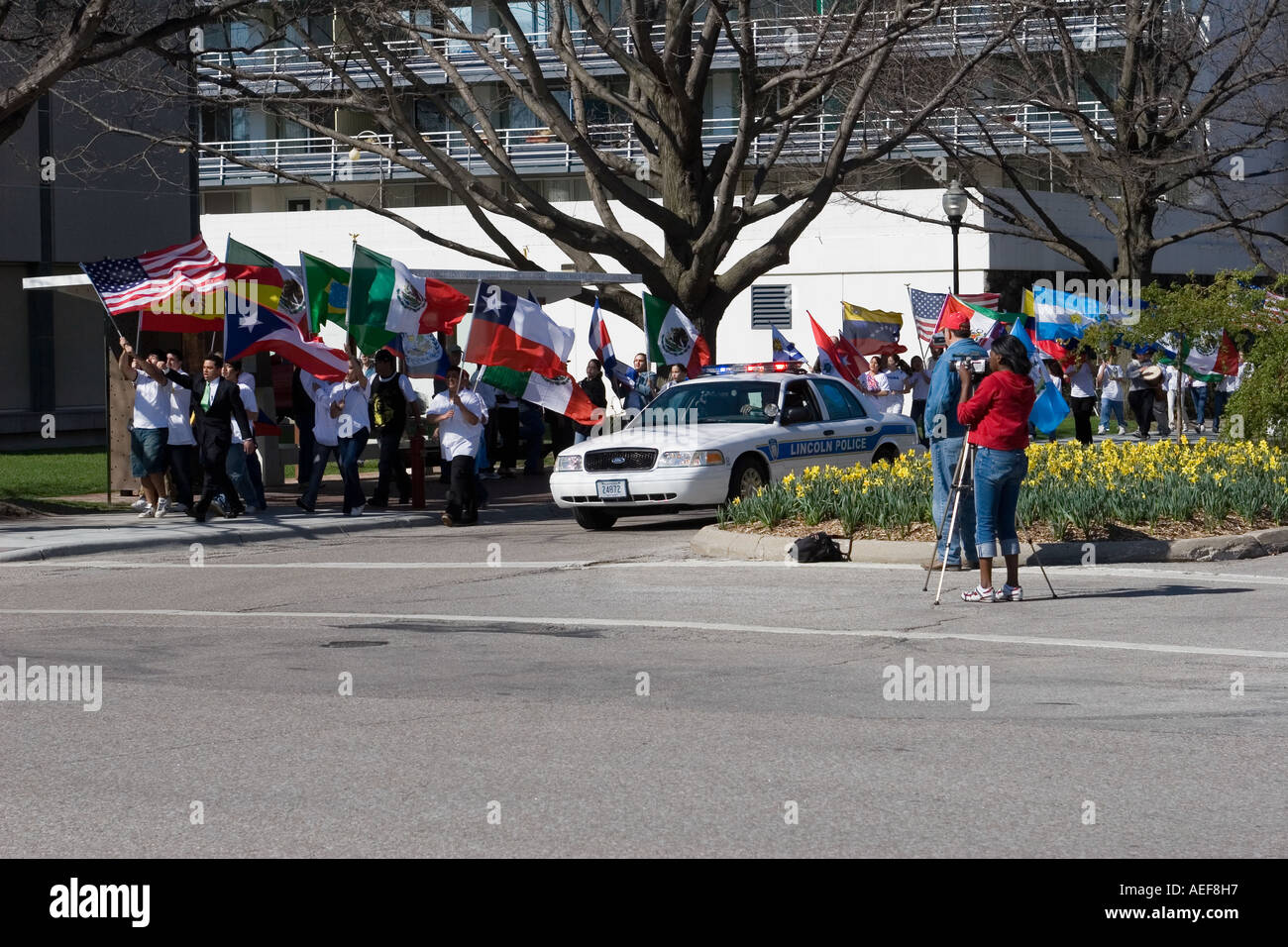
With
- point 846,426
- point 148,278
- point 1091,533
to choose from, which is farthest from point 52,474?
point 1091,533

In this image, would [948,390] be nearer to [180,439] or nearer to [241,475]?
[241,475]

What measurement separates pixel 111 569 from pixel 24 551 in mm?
1235

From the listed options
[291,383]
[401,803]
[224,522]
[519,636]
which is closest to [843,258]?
[291,383]

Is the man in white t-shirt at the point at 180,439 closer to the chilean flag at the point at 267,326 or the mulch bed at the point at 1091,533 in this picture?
the chilean flag at the point at 267,326

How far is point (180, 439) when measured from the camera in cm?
1948

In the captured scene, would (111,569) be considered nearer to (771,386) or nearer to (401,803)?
(771,386)

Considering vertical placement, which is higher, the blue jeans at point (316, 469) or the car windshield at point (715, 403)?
the car windshield at point (715, 403)

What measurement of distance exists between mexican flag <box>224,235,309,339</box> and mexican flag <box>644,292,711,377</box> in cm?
536

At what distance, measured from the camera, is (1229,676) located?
9523 millimetres

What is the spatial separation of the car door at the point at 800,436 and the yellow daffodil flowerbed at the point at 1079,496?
1579 millimetres

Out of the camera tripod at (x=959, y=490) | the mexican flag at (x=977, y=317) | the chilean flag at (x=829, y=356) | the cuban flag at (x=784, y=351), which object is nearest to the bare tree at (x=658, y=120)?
the chilean flag at (x=829, y=356)

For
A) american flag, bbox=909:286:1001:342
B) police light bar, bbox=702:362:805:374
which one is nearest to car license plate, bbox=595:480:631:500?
police light bar, bbox=702:362:805:374

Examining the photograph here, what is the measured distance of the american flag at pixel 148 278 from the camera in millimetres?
19609

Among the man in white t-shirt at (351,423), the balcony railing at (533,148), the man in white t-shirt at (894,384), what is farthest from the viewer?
the balcony railing at (533,148)
